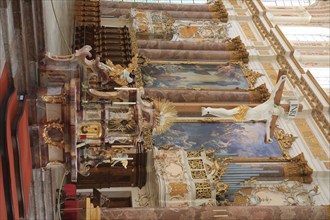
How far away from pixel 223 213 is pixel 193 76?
5.35 meters

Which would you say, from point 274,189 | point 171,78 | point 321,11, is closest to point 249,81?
point 171,78

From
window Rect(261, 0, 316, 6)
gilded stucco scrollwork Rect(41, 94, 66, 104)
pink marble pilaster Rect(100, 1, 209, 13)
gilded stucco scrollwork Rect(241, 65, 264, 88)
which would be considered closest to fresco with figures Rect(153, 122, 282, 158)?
gilded stucco scrollwork Rect(241, 65, 264, 88)

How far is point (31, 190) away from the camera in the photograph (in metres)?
6.43

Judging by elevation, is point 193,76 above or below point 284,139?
above

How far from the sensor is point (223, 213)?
8555mm

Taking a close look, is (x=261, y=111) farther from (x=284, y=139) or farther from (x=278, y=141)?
(x=284, y=139)

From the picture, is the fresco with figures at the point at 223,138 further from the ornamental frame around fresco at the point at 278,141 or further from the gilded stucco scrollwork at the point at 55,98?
the gilded stucco scrollwork at the point at 55,98

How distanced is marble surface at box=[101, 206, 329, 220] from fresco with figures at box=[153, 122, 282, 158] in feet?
7.00

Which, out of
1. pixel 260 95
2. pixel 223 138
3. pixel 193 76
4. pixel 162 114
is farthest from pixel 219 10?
pixel 162 114

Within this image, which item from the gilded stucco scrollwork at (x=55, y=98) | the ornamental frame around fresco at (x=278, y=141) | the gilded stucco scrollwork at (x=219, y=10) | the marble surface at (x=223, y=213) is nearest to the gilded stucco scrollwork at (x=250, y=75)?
the ornamental frame around fresco at (x=278, y=141)

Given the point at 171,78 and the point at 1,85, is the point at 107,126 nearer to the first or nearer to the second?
the point at 1,85

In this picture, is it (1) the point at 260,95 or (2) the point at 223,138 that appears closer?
(2) the point at 223,138

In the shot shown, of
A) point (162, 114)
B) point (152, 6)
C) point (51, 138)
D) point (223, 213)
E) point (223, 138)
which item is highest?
point (152, 6)

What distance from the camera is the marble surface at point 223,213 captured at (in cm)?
840
